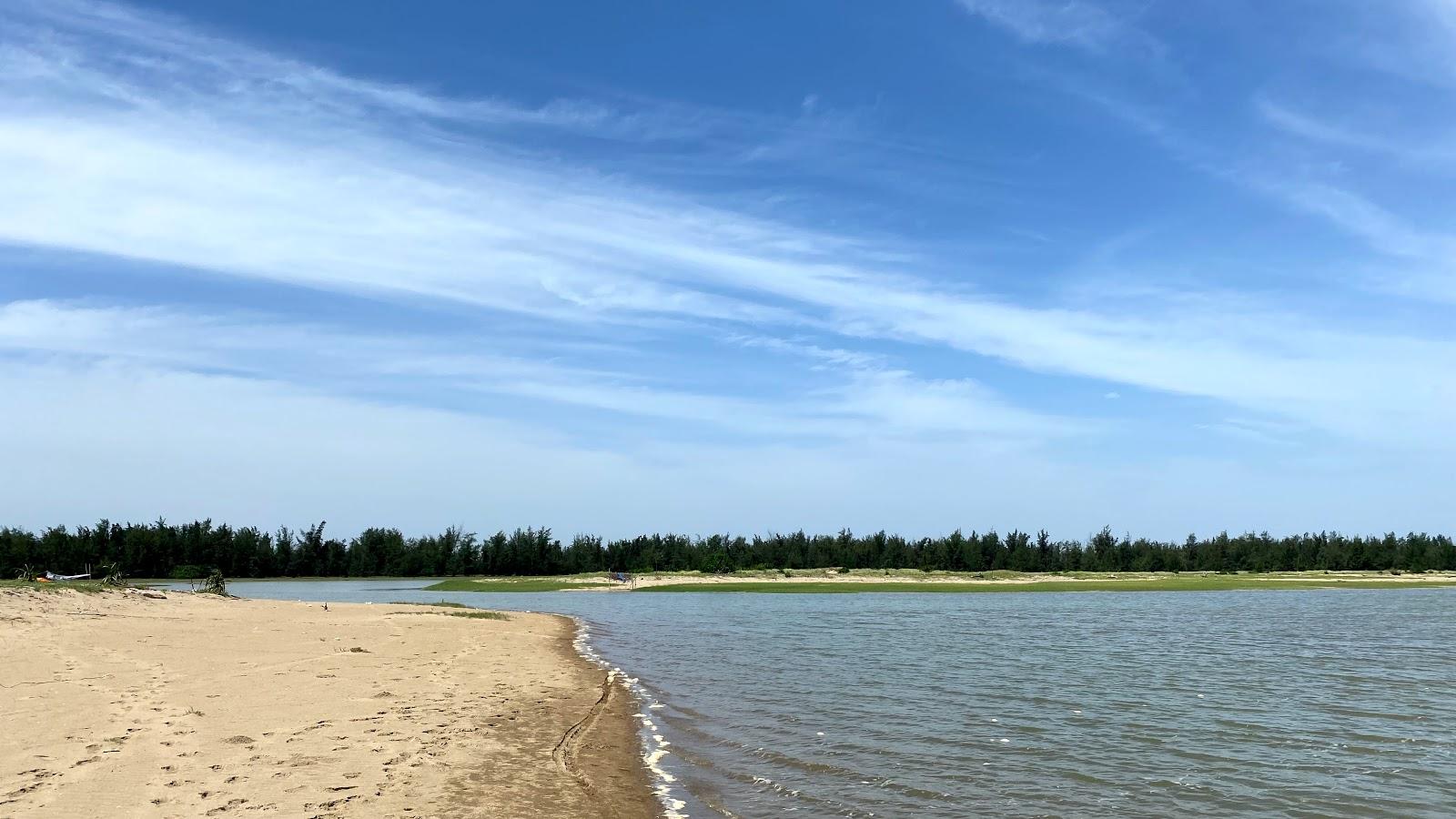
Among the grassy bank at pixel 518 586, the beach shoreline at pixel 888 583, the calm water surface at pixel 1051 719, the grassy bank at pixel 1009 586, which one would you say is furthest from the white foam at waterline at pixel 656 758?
the grassy bank at pixel 518 586

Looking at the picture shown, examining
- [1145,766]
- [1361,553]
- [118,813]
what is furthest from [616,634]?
[1361,553]

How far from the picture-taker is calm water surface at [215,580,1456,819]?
13.7m

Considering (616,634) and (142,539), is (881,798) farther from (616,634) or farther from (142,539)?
(142,539)

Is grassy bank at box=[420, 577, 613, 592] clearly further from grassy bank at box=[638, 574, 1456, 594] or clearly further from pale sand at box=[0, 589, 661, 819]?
pale sand at box=[0, 589, 661, 819]

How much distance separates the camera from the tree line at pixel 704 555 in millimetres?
155750

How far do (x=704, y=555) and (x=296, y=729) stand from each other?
153m

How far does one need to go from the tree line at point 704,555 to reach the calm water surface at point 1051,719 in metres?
115

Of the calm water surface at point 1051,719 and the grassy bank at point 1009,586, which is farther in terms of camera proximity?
the grassy bank at point 1009,586

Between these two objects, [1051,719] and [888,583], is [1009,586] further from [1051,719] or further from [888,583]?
[1051,719]

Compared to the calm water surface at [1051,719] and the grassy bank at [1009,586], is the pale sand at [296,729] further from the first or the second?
the grassy bank at [1009,586]

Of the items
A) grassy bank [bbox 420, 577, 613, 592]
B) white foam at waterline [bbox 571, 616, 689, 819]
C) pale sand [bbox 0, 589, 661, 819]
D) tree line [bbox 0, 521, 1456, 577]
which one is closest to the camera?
pale sand [bbox 0, 589, 661, 819]

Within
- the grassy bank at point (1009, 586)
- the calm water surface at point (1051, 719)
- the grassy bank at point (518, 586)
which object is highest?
the calm water surface at point (1051, 719)

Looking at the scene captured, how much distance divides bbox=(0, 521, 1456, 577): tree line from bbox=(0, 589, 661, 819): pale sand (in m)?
124

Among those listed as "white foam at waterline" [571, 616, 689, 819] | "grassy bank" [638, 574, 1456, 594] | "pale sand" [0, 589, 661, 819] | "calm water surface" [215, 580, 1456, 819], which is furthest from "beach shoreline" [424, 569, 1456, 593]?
"pale sand" [0, 589, 661, 819]
